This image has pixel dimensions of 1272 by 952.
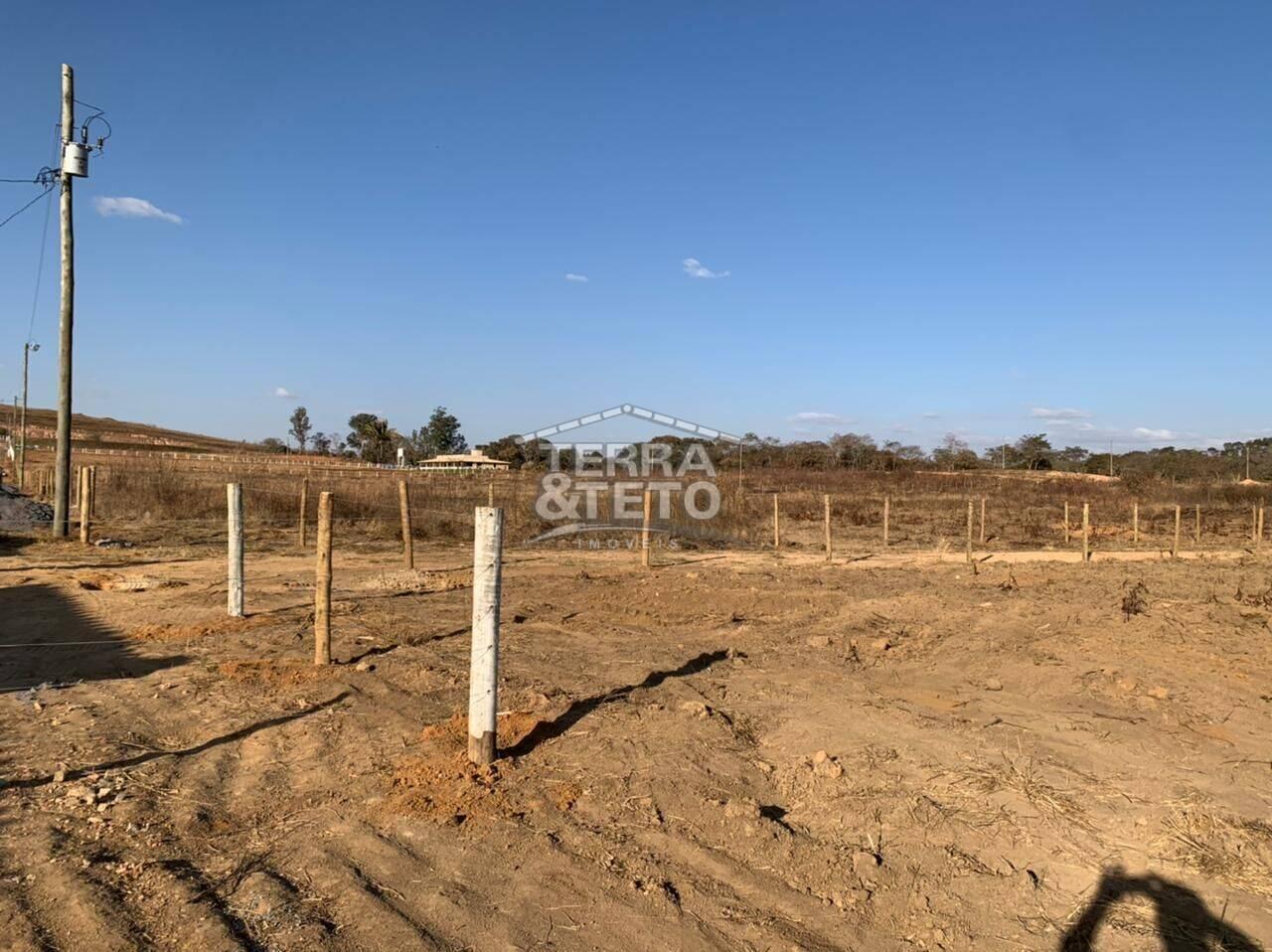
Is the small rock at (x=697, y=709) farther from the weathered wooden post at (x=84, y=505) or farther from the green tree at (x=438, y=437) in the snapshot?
the green tree at (x=438, y=437)

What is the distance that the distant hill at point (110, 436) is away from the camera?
73125 mm

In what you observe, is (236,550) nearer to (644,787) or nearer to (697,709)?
(697,709)

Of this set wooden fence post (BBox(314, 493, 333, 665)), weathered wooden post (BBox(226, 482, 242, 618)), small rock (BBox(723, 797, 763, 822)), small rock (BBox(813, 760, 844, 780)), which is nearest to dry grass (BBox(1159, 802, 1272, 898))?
small rock (BBox(813, 760, 844, 780))

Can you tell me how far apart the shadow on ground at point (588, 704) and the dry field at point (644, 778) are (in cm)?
4

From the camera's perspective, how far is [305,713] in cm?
507

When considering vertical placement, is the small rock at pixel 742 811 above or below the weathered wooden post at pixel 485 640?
below

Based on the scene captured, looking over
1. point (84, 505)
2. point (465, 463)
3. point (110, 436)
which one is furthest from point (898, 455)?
point (110, 436)

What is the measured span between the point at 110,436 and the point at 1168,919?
97.6 meters

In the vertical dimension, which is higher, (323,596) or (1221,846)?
(323,596)

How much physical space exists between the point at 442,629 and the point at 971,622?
540cm

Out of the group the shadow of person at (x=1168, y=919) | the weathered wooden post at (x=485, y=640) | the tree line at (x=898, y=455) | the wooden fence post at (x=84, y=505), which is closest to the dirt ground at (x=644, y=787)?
the shadow of person at (x=1168, y=919)

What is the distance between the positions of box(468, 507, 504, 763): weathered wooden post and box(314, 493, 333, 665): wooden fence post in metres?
2.44

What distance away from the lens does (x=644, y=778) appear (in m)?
4.16

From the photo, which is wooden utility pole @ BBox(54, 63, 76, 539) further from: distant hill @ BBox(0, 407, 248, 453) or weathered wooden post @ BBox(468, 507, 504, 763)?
distant hill @ BBox(0, 407, 248, 453)
